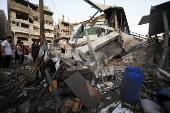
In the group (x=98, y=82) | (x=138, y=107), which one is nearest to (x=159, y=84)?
(x=138, y=107)

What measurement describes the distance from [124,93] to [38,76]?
3.27 meters

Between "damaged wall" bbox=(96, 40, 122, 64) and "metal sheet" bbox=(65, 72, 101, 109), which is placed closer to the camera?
"metal sheet" bbox=(65, 72, 101, 109)

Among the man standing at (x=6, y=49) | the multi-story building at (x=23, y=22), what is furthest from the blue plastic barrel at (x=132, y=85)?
the multi-story building at (x=23, y=22)

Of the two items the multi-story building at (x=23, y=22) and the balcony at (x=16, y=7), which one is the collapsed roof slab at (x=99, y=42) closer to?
the multi-story building at (x=23, y=22)

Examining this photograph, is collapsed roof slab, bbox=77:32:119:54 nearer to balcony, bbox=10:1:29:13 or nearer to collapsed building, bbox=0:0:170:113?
collapsed building, bbox=0:0:170:113

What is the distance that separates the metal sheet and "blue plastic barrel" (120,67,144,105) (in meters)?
0.72

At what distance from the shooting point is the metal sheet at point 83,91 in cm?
185

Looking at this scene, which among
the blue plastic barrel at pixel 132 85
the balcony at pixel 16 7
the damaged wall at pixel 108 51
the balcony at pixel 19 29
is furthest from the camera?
the balcony at pixel 16 7

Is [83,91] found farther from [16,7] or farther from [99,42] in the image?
[16,7]

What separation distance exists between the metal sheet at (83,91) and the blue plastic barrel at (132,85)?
72 centimetres

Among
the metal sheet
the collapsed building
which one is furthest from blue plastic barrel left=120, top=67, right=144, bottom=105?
the metal sheet

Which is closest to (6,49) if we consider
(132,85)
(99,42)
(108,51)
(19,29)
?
(99,42)

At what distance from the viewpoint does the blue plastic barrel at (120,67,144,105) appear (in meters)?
1.84

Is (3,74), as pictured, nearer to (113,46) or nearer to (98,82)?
(98,82)
